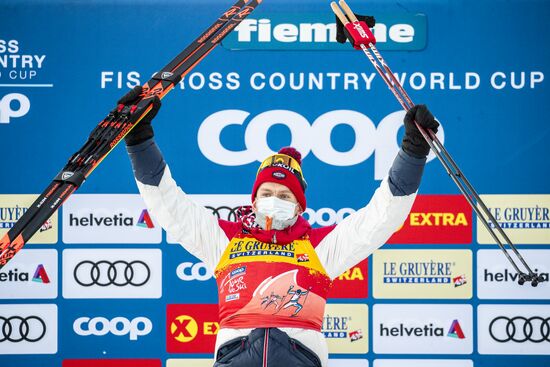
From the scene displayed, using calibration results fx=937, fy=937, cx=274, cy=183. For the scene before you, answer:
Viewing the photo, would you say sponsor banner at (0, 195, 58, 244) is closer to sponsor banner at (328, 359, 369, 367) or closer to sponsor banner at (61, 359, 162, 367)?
sponsor banner at (61, 359, 162, 367)

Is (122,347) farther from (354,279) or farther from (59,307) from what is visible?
(354,279)

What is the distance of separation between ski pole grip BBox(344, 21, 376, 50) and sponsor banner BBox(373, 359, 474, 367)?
1428 mm

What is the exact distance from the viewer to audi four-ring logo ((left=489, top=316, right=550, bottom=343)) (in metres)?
3.85

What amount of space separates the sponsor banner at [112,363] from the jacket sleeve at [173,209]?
3.39 feet

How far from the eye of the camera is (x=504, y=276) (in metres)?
3.85

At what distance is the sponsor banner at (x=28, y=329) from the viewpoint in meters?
3.88

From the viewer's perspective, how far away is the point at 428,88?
3.84 metres

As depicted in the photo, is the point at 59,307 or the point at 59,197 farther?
the point at 59,307

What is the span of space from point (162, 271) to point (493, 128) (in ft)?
4.87

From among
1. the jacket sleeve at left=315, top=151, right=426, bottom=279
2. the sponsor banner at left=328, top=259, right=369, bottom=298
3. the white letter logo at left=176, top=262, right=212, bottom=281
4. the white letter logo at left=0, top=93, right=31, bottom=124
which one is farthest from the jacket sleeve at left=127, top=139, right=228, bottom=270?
the white letter logo at left=0, top=93, right=31, bottom=124

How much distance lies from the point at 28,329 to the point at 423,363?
5.38ft

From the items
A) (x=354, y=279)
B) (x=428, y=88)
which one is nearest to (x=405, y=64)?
(x=428, y=88)

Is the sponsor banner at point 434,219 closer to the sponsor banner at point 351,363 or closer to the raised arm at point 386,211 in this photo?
the sponsor banner at point 351,363

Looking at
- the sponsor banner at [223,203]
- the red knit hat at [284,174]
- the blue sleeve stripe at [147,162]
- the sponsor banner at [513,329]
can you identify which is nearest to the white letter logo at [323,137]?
the sponsor banner at [223,203]
